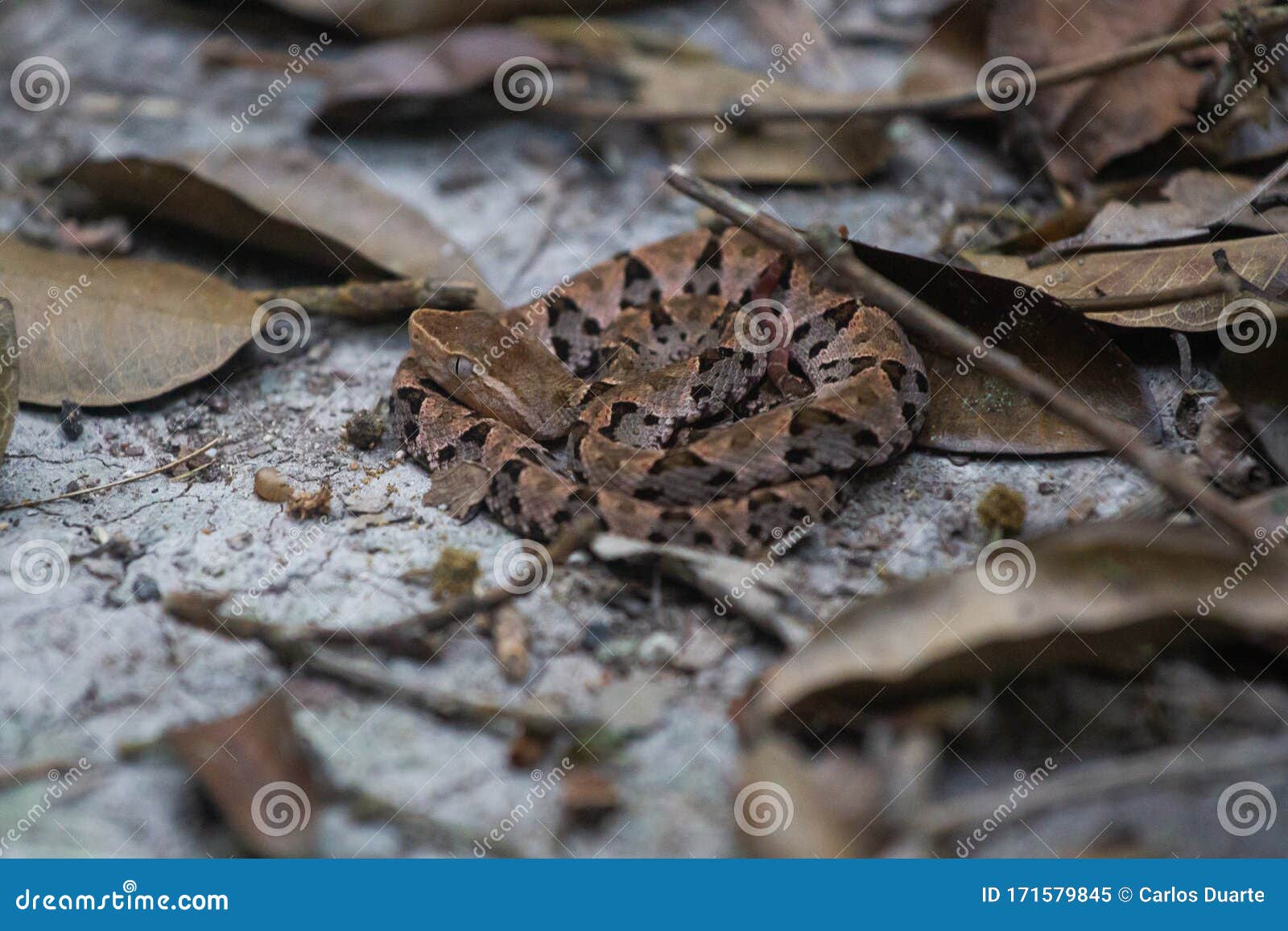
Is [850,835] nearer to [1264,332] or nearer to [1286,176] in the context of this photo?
[1264,332]

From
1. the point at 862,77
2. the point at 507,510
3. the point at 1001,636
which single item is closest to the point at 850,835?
the point at 1001,636

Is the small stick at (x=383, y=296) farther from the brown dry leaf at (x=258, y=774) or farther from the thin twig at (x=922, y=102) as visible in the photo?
the brown dry leaf at (x=258, y=774)

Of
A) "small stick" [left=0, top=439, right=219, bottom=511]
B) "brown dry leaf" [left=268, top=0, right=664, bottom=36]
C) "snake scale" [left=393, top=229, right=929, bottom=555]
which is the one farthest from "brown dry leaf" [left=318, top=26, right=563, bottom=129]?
"small stick" [left=0, top=439, right=219, bottom=511]

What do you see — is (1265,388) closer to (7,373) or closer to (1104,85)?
(1104,85)

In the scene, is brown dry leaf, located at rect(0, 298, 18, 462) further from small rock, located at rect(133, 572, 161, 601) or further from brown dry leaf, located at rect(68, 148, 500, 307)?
brown dry leaf, located at rect(68, 148, 500, 307)

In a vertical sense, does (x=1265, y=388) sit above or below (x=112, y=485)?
above

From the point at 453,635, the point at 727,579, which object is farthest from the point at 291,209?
the point at 727,579

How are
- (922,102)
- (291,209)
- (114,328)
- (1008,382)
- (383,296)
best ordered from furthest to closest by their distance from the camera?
(922,102)
(291,209)
(383,296)
(114,328)
(1008,382)
